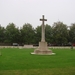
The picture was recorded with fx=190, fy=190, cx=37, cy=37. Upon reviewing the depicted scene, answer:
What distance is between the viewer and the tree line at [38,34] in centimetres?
6912

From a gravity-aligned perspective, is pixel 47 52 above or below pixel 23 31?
below

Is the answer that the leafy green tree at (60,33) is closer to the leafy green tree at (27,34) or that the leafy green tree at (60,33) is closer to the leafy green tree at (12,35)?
the leafy green tree at (27,34)

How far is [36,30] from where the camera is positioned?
73.2m

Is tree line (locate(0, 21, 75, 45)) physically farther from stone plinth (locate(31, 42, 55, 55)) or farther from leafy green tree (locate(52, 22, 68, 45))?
stone plinth (locate(31, 42, 55, 55))

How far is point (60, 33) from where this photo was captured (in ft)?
226

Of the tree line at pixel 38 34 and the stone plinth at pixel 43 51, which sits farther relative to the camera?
the tree line at pixel 38 34

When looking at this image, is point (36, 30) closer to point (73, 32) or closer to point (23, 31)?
point (23, 31)

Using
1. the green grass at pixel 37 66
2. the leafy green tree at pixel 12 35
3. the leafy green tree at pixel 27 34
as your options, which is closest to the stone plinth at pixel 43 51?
the green grass at pixel 37 66

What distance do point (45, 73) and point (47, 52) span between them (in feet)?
61.9

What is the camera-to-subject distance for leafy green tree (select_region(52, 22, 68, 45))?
68088mm

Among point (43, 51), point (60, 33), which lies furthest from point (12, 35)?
point (43, 51)

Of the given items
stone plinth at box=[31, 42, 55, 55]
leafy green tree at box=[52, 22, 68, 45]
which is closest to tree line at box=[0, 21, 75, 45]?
leafy green tree at box=[52, 22, 68, 45]

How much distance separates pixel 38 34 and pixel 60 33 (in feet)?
27.2

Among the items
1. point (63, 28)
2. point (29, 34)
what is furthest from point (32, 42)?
point (63, 28)
